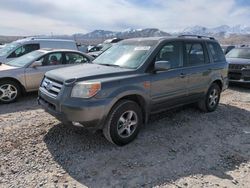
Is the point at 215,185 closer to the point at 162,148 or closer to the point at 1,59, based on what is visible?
the point at 162,148

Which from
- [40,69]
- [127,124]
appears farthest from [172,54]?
[40,69]

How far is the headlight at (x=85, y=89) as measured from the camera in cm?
418

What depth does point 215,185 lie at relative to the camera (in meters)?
3.65

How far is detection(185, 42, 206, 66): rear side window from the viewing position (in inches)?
231

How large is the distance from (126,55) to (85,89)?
1.47m

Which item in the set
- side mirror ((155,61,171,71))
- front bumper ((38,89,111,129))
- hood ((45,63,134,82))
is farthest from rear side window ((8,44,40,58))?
side mirror ((155,61,171,71))

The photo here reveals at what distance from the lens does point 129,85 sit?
14.9ft

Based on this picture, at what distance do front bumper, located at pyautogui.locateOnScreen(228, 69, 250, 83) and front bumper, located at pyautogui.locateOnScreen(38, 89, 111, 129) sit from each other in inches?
288

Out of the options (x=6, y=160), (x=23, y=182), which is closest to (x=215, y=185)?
(x=23, y=182)

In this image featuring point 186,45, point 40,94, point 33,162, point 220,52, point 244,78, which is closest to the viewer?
point 33,162

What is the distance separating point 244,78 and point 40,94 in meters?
7.71

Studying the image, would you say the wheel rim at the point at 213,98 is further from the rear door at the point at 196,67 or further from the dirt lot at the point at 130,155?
the dirt lot at the point at 130,155

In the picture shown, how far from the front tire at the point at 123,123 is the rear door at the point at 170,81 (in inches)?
20.1

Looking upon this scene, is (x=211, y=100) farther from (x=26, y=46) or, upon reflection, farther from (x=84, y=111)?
(x=26, y=46)
